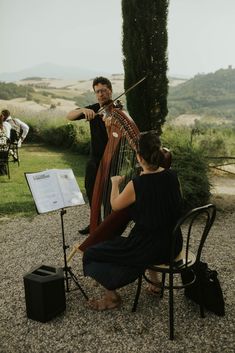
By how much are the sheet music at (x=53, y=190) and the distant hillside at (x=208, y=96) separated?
2522 centimetres

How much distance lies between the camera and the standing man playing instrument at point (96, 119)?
4102mm

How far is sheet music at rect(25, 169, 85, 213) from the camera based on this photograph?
3.28 meters

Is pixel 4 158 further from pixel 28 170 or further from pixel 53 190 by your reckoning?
pixel 53 190

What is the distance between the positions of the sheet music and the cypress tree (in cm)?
444

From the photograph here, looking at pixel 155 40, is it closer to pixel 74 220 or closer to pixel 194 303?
pixel 74 220

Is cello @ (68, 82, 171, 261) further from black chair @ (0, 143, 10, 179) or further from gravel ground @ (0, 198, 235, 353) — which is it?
black chair @ (0, 143, 10, 179)

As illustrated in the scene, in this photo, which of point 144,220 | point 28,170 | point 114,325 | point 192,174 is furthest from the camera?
point 28,170

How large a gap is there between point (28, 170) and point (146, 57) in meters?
4.38

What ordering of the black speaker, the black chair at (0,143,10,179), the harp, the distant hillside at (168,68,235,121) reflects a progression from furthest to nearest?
the distant hillside at (168,68,235,121) → the black chair at (0,143,10,179) → the harp → the black speaker

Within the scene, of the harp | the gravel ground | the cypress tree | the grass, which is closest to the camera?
the gravel ground

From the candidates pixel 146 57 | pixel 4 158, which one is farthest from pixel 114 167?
pixel 4 158

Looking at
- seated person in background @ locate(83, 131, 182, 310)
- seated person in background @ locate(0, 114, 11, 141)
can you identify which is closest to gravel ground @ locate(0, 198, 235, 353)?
seated person in background @ locate(83, 131, 182, 310)

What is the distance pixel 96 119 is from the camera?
4438 millimetres

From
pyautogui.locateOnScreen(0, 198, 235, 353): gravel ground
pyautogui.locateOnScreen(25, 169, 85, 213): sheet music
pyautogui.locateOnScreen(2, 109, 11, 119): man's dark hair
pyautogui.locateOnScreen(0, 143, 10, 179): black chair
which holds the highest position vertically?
pyautogui.locateOnScreen(2, 109, 11, 119): man's dark hair
